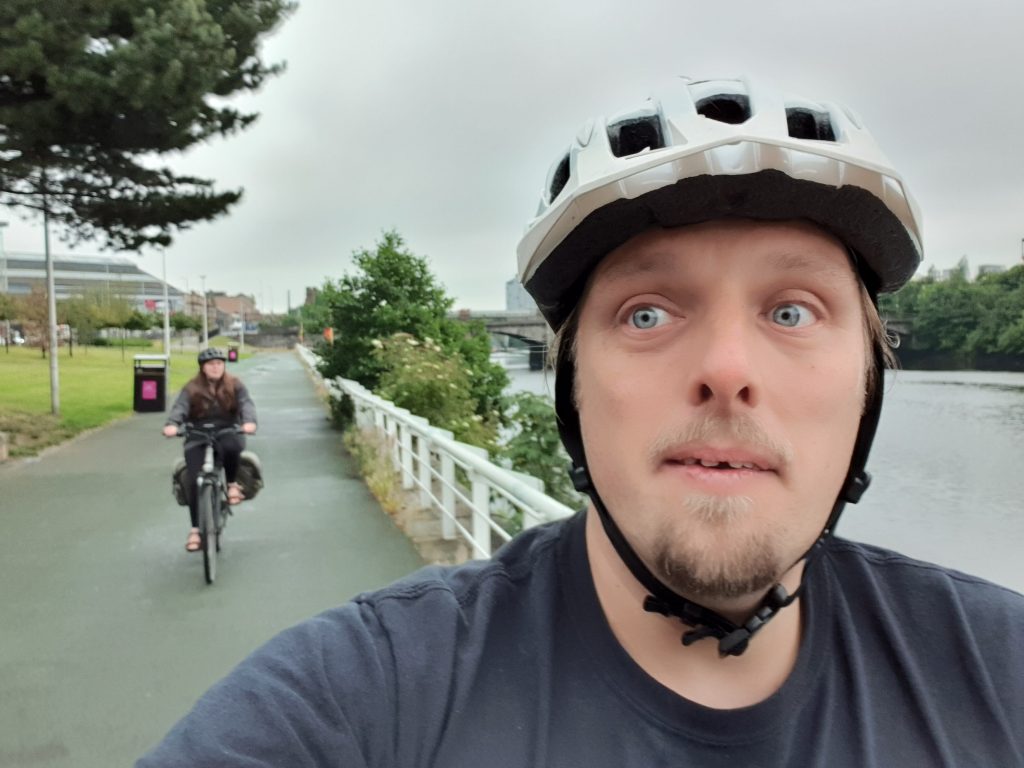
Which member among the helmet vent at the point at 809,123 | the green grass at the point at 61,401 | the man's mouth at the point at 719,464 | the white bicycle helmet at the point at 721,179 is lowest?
the green grass at the point at 61,401

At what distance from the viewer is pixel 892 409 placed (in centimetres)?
314

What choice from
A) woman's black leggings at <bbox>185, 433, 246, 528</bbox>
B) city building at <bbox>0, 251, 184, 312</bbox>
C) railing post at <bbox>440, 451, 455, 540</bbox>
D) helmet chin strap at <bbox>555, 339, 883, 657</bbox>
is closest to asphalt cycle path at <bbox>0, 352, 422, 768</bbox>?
railing post at <bbox>440, 451, 455, 540</bbox>

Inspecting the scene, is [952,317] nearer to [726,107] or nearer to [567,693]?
[726,107]

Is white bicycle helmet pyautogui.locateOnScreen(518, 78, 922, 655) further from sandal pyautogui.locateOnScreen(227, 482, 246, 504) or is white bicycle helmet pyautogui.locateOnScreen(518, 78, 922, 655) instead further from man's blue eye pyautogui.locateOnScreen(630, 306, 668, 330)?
sandal pyautogui.locateOnScreen(227, 482, 246, 504)

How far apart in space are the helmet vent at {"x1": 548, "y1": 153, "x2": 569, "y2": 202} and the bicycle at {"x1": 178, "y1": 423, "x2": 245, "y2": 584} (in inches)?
198

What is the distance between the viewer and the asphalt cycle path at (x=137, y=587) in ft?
12.3

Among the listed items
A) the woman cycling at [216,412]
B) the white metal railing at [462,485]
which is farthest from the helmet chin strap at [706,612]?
the woman cycling at [216,412]

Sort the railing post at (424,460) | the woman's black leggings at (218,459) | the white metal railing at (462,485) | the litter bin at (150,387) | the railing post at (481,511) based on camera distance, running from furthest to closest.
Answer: the litter bin at (150,387) < the railing post at (424,460) < the woman's black leggings at (218,459) < the railing post at (481,511) < the white metal railing at (462,485)

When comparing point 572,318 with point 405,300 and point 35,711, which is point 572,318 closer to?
point 35,711

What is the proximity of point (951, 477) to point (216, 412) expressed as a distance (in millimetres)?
5925

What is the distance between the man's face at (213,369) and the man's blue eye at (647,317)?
21.1 ft

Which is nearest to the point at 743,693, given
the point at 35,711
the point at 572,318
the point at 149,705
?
the point at 572,318

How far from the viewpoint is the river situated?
2.28m

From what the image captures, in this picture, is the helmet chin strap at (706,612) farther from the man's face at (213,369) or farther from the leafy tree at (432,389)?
the leafy tree at (432,389)
